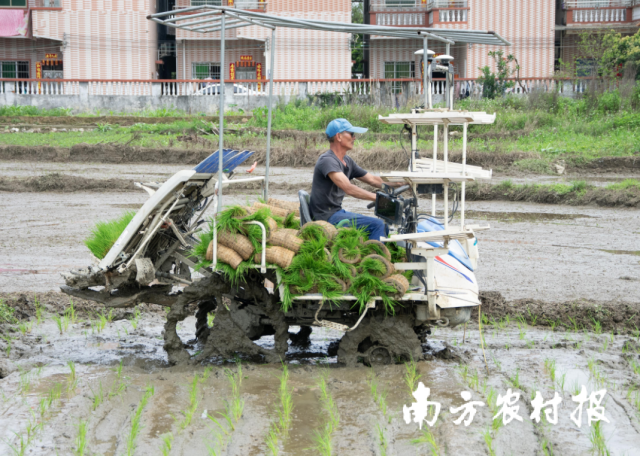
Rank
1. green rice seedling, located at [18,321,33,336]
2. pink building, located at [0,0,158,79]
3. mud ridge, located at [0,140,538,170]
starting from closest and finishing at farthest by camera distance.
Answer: green rice seedling, located at [18,321,33,336] < mud ridge, located at [0,140,538,170] < pink building, located at [0,0,158,79]

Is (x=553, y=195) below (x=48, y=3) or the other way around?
below

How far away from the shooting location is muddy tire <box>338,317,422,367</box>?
634cm

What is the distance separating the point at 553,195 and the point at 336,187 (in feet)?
38.6

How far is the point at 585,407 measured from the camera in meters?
5.51

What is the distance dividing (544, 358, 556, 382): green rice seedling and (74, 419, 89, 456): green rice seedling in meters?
3.72

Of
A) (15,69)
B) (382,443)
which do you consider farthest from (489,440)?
(15,69)

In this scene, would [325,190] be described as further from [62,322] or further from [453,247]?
[62,322]

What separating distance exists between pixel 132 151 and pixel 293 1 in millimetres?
13664

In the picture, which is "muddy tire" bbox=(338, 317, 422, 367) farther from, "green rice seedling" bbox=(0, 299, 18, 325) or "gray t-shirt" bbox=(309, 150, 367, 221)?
"green rice seedling" bbox=(0, 299, 18, 325)

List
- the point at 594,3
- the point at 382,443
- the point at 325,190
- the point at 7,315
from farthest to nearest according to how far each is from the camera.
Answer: the point at 594,3 < the point at 7,315 < the point at 325,190 < the point at 382,443

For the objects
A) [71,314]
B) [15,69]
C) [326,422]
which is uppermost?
[15,69]

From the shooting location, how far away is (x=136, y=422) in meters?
5.06

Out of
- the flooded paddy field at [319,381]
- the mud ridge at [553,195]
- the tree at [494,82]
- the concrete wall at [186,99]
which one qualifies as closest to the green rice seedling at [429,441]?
the flooded paddy field at [319,381]

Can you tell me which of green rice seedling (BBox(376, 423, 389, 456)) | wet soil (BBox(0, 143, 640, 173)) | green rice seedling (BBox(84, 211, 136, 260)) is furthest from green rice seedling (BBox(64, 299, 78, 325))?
wet soil (BBox(0, 143, 640, 173))
